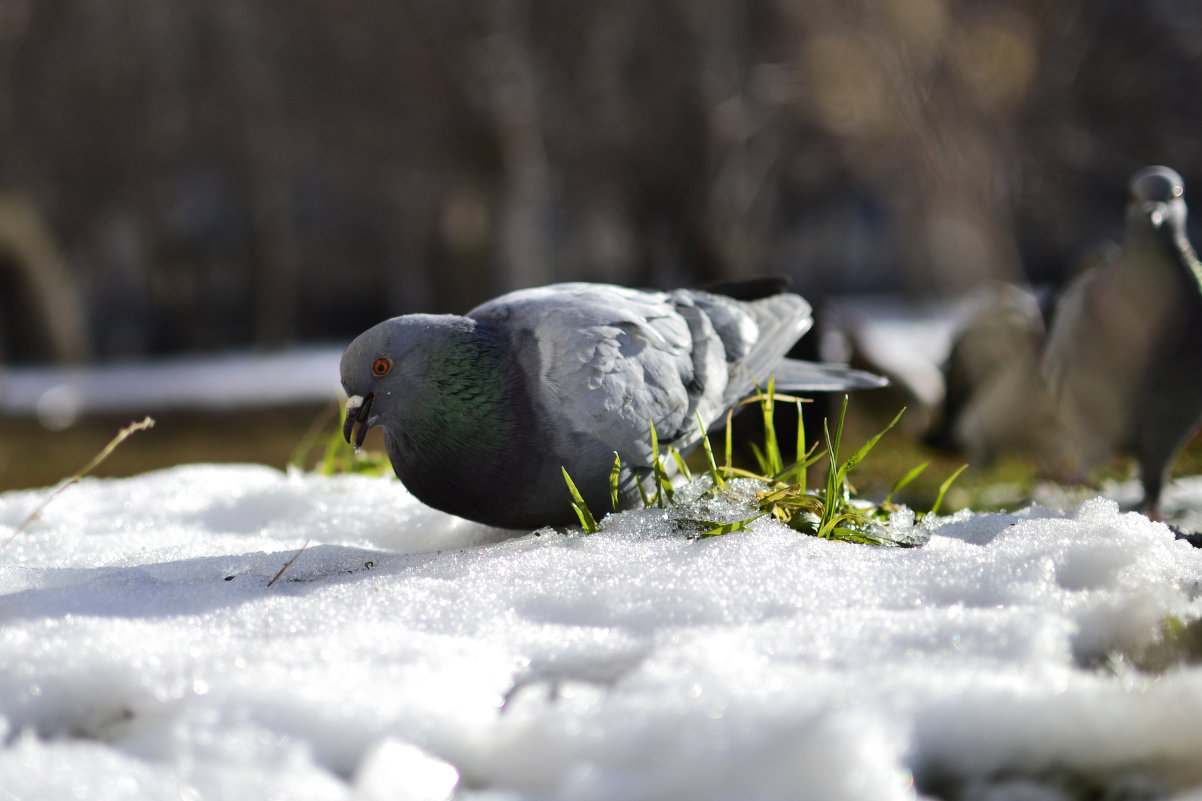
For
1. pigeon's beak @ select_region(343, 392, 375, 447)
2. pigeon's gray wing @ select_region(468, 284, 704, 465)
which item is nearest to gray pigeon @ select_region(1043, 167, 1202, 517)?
pigeon's gray wing @ select_region(468, 284, 704, 465)

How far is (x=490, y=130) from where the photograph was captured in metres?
10.6

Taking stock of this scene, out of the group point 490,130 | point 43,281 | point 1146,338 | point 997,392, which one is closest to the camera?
point 1146,338

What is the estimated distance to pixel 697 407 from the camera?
230 centimetres

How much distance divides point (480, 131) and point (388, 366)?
9232 mm

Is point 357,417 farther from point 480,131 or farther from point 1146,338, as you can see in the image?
point 480,131

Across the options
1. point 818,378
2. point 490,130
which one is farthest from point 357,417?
point 490,130

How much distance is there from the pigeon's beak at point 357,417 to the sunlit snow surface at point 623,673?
29 centimetres

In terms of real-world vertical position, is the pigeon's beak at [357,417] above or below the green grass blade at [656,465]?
above

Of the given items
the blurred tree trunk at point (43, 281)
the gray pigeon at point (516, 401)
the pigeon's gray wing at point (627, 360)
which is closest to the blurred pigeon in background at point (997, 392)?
the pigeon's gray wing at point (627, 360)

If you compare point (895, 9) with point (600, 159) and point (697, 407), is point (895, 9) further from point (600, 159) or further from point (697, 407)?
point (600, 159)

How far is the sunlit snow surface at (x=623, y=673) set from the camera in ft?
3.64

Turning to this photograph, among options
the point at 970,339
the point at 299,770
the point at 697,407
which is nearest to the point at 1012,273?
the point at 970,339

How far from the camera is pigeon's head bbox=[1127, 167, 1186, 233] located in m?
2.70

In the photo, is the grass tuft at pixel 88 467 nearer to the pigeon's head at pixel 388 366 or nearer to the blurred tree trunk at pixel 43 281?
the pigeon's head at pixel 388 366
